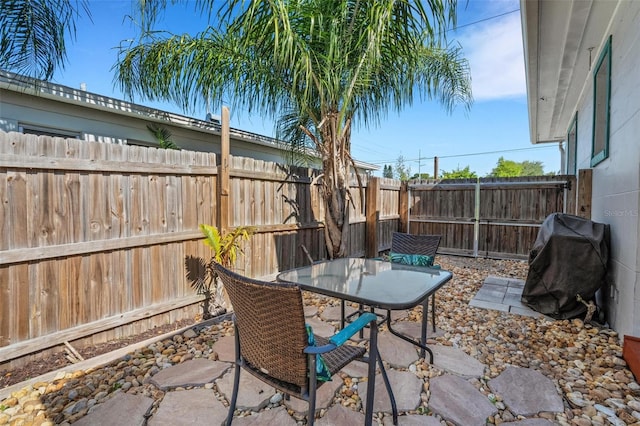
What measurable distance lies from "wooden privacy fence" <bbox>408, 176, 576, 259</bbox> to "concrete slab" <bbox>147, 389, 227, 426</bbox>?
660 centimetres

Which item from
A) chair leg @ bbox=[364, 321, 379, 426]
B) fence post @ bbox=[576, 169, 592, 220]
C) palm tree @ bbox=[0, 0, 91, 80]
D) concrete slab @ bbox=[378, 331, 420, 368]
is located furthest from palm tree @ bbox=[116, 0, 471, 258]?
fence post @ bbox=[576, 169, 592, 220]

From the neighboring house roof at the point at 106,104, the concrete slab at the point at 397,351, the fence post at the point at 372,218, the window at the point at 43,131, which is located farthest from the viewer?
the fence post at the point at 372,218

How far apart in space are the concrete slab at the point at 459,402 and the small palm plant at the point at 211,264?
227 centimetres

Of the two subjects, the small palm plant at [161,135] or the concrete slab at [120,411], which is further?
the small palm plant at [161,135]

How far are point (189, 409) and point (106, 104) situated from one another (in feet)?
15.1

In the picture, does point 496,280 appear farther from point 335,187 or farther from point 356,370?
point 356,370

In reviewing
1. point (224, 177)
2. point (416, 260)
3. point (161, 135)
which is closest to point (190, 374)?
point (224, 177)

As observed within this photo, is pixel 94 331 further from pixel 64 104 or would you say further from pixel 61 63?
pixel 64 104

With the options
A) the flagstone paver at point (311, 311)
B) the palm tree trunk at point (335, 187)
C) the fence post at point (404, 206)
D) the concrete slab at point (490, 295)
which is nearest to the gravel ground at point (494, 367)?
the concrete slab at point (490, 295)

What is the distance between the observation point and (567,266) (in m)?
3.27

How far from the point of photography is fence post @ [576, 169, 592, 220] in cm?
436

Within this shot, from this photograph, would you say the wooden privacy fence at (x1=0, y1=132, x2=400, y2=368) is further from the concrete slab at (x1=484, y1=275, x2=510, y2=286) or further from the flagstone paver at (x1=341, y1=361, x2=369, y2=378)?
the concrete slab at (x1=484, y1=275, x2=510, y2=286)

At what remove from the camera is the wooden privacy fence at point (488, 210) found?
6.32 meters

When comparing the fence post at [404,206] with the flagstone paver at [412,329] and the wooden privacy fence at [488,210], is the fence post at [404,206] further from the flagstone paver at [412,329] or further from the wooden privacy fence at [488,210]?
the flagstone paver at [412,329]
